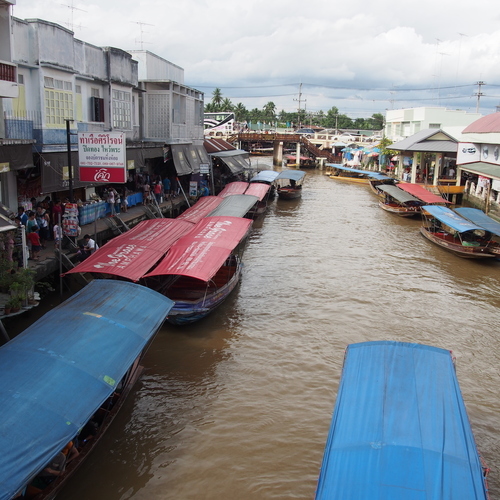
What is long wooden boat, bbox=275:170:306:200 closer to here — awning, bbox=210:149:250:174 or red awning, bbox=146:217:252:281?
awning, bbox=210:149:250:174

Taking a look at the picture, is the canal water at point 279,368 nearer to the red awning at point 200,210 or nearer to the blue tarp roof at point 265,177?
the red awning at point 200,210

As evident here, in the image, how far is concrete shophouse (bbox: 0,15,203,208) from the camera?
51.4 feet

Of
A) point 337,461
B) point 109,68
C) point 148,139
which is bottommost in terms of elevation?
point 337,461

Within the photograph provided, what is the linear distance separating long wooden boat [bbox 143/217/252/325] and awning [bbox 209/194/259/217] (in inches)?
126

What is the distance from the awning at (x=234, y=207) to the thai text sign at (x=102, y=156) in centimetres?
593

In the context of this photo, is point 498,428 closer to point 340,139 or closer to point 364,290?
point 364,290

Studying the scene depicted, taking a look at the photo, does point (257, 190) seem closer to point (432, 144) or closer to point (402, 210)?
point (402, 210)

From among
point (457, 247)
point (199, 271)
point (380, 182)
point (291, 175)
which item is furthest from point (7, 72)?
point (380, 182)

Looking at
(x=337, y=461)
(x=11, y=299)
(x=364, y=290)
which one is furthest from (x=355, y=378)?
(x=364, y=290)

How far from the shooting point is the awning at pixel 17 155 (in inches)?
521

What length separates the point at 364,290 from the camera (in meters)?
17.1

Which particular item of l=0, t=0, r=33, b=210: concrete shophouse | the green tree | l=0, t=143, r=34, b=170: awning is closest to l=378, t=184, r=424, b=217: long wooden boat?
l=0, t=143, r=34, b=170: awning

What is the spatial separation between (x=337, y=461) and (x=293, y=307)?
382 inches

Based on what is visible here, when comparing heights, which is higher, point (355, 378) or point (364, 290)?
point (355, 378)
